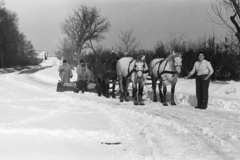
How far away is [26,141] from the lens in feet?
14.8

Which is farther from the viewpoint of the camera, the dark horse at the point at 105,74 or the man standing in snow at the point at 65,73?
the man standing in snow at the point at 65,73

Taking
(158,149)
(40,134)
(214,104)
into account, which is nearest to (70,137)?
(40,134)

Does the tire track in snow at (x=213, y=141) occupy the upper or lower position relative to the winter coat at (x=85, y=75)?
lower

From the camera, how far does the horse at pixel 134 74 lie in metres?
9.05

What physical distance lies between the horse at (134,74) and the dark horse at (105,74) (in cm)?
118

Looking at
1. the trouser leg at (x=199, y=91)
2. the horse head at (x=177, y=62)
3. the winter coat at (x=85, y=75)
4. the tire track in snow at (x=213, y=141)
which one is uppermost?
the horse head at (x=177, y=62)

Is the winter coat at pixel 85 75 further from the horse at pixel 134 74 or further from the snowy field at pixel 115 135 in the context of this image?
the snowy field at pixel 115 135

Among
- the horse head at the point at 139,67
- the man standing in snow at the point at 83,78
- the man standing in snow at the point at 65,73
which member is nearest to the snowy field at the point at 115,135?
the horse head at the point at 139,67

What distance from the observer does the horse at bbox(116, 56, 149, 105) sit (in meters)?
9.05

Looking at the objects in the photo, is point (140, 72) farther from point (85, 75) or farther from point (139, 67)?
point (85, 75)

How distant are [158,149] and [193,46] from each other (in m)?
13.7

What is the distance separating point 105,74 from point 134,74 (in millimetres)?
2499

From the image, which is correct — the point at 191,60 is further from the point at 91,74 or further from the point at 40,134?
the point at 40,134

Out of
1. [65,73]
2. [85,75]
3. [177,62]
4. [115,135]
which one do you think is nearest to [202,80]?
[177,62]
